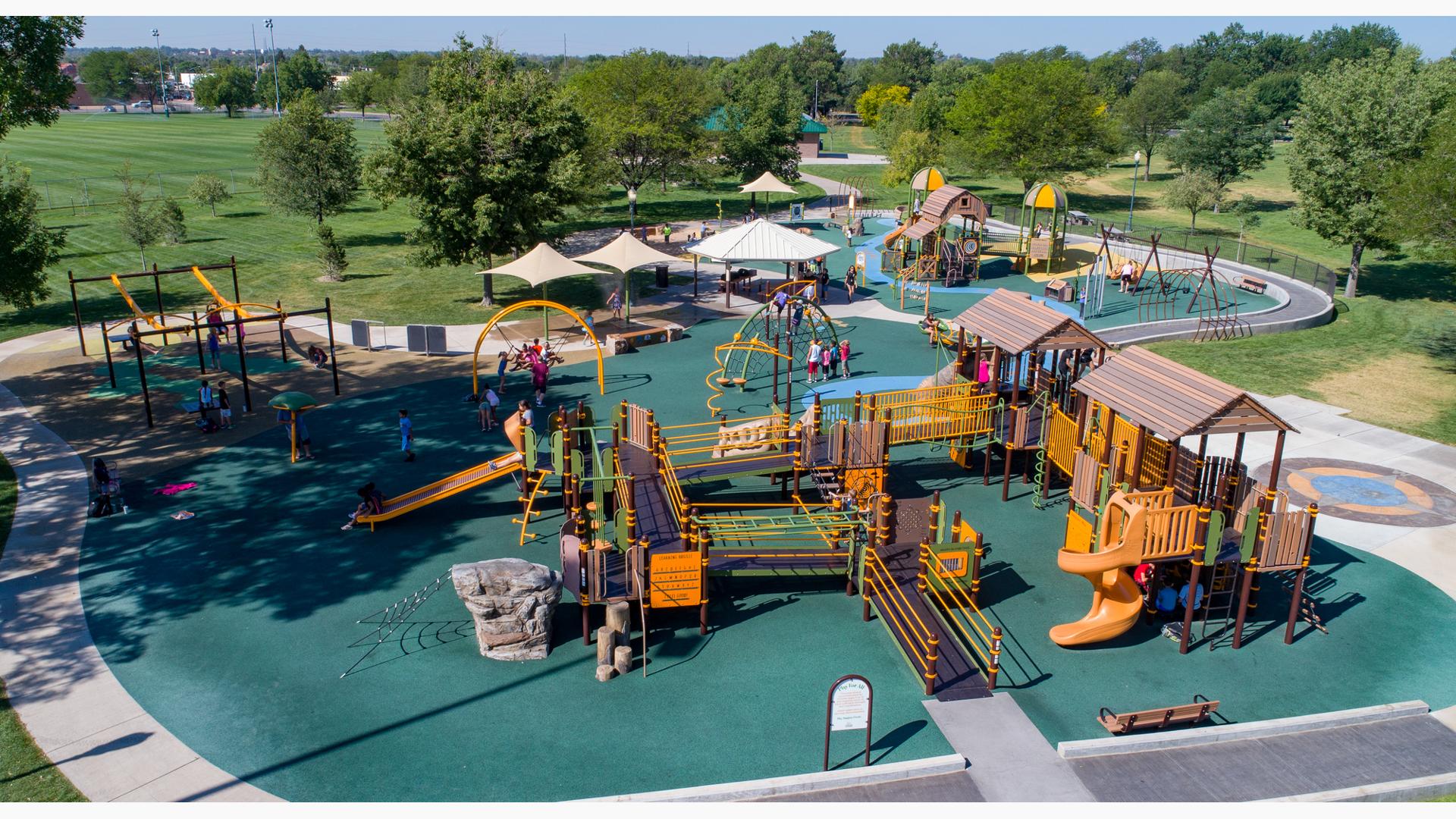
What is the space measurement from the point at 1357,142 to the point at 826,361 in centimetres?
2596

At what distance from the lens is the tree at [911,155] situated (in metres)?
68.0

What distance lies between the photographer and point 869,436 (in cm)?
2073

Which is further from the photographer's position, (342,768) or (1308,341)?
(1308,341)

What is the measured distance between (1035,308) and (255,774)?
1763 cm

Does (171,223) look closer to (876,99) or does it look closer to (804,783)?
(804,783)

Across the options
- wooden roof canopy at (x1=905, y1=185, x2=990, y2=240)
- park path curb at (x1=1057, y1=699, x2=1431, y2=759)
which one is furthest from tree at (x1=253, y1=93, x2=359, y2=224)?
park path curb at (x1=1057, y1=699, x2=1431, y2=759)

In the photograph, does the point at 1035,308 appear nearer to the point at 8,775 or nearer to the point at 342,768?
the point at 342,768

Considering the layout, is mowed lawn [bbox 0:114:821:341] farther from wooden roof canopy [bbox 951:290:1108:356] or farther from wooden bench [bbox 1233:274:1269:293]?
wooden bench [bbox 1233:274:1269:293]

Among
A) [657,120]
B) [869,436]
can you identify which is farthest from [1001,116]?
[869,436]

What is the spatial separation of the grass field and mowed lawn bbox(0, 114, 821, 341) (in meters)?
24.3

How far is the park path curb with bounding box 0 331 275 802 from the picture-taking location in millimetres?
13508

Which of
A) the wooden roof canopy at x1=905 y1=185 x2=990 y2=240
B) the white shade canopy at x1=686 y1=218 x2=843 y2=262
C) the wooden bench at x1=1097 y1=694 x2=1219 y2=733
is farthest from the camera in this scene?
the wooden roof canopy at x1=905 y1=185 x2=990 y2=240

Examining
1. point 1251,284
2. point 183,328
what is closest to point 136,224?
point 183,328

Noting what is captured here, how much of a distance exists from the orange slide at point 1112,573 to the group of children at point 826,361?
13921mm
